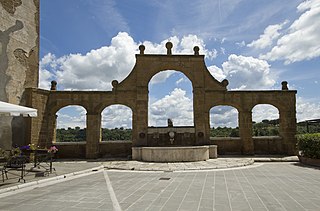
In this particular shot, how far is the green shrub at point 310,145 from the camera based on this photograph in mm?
11383

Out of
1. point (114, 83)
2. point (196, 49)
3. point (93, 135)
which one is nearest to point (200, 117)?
point (196, 49)

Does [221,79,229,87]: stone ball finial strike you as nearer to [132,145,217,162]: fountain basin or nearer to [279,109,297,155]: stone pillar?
[279,109,297,155]: stone pillar

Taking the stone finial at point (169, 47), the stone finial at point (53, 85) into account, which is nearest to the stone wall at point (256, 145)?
the stone finial at point (169, 47)

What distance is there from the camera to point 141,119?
14500mm

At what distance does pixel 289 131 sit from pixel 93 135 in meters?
12.6

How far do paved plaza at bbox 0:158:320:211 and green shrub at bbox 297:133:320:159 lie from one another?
3.35 m

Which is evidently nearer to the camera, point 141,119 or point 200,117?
point 141,119

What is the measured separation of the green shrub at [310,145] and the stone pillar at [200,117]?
5.15 metres

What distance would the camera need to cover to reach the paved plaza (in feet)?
16.7

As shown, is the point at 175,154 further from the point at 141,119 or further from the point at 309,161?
the point at 309,161

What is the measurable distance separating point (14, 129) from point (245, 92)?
13945 millimetres

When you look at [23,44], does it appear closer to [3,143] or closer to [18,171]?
[3,143]

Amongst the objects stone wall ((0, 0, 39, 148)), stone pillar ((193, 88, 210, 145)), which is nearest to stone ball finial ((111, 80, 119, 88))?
stone wall ((0, 0, 39, 148))

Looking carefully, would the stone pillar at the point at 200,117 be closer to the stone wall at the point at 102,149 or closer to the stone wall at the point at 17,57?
the stone wall at the point at 102,149
